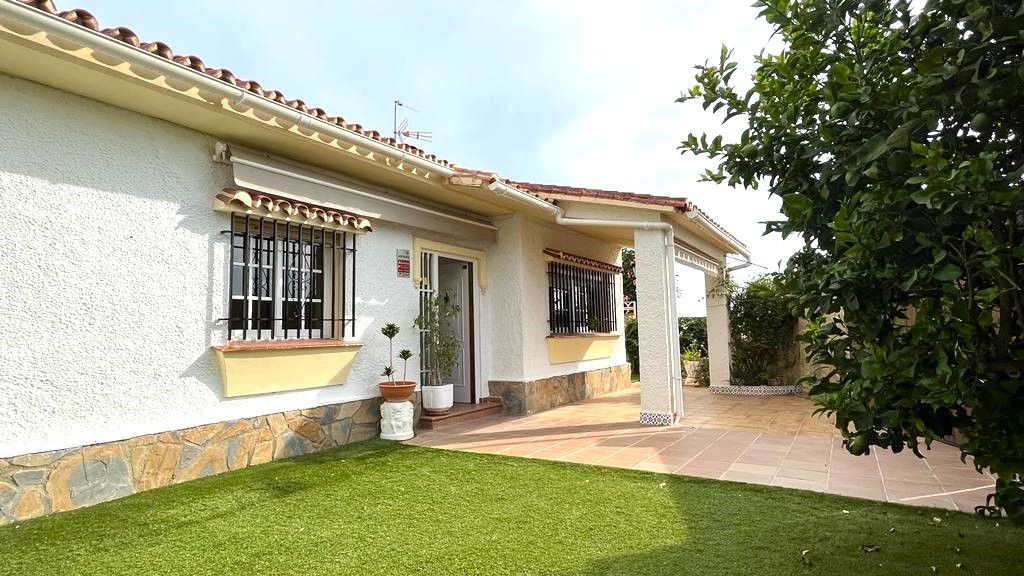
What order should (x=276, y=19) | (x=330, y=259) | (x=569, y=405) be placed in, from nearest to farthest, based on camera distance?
(x=330, y=259), (x=276, y=19), (x=569, y=405)

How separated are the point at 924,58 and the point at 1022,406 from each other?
1.33m

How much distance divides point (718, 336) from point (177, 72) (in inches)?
498

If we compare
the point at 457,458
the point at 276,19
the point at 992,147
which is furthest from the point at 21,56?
the point at 992,147

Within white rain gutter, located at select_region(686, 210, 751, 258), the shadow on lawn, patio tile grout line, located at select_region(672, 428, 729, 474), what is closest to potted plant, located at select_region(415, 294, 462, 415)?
patio tile grout line, located at select_region(672, 428, 729, 474)

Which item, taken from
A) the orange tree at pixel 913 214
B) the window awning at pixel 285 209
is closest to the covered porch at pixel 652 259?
the window awning at pixel 285 209

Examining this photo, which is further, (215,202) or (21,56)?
(215,202)

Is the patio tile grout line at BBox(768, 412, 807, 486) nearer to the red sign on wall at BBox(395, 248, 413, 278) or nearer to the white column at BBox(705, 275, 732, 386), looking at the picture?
the white column at BBox(705, 275, 732, 386)

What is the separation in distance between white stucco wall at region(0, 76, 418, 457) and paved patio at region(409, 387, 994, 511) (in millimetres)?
3394

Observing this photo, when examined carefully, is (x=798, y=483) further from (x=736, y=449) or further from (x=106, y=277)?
(x=106, y=277)

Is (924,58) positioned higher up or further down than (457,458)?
higher up

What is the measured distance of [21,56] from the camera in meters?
4.58

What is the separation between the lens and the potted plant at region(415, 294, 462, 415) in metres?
8.88

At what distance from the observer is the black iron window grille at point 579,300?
11.7 metres

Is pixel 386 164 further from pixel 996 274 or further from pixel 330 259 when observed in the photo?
pixel 996 274
